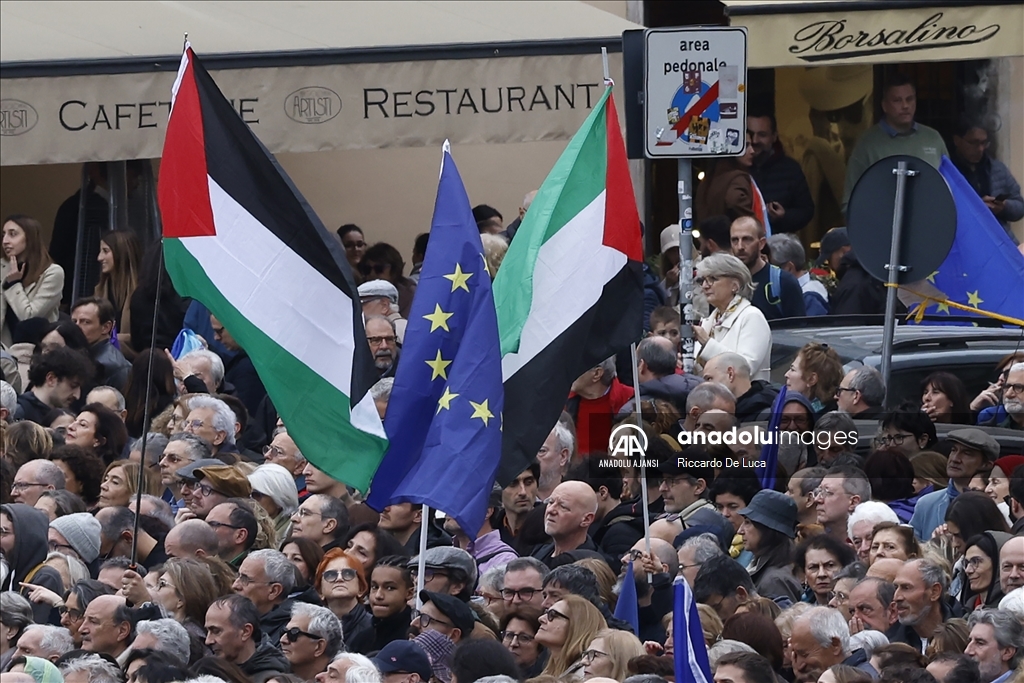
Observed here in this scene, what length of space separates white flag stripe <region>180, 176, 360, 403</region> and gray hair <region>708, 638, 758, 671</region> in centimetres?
197

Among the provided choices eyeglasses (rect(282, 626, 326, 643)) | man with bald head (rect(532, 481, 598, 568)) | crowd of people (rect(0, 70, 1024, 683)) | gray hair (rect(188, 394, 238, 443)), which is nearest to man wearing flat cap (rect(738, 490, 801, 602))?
crowd of people (rect(0, 70, 1024, 683))

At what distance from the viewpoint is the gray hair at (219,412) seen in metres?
13.2

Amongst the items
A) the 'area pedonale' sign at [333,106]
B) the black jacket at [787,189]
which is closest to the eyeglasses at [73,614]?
the 'area pedonale' sign at [333,106]

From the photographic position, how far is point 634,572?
34.5 feet

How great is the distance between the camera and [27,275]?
51.3 feet

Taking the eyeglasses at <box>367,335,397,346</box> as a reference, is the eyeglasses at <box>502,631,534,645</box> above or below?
below

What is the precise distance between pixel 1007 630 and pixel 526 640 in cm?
198

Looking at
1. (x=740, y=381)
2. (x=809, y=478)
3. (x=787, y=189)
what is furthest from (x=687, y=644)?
(x=787, y=189)

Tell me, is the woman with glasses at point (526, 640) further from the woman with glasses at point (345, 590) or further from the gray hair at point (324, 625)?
the woman with glasses at point (345, 590)

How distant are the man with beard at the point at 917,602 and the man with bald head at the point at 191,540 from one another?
3249mm

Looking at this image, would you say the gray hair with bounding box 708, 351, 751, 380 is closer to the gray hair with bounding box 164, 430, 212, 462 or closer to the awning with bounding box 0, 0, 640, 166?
the gray hair with bounding box 164, 430, 212, 462

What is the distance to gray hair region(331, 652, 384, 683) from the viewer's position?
937 centimetres

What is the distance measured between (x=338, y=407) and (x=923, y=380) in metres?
3.63

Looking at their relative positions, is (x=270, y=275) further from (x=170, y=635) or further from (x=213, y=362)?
(x=213, y=362)
